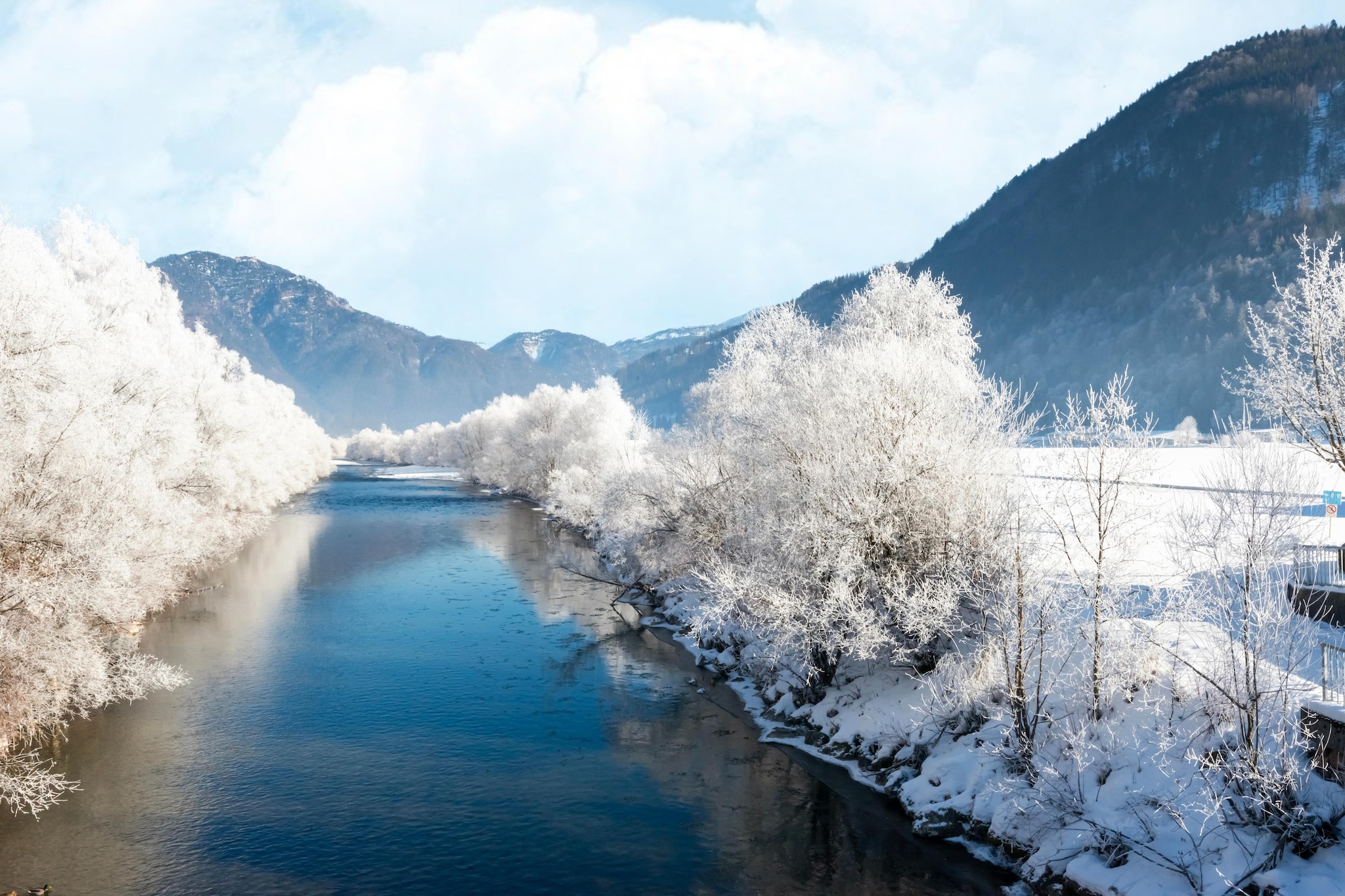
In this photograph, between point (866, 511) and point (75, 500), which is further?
point (866, 511)

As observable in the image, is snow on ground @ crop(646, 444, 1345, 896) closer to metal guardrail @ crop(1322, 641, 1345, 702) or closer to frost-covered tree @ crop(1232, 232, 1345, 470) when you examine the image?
metal guardrail @ crop(1322, 641, 1345, 702)

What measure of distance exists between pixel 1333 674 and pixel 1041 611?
4884 mm

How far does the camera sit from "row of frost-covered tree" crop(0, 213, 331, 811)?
17.2 metres

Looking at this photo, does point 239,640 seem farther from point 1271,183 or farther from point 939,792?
point 1271,183

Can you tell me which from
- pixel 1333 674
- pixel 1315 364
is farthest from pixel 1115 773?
pixel 1315 364

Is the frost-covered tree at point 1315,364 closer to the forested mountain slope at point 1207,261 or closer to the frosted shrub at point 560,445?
the frosted shrub at point 560,445

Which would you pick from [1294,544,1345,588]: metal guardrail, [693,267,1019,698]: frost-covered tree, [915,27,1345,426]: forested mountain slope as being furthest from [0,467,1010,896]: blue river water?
[915,27,1345,426]: forested mountain slope

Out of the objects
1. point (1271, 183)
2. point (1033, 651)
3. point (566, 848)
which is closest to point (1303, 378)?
point (1033, 651)

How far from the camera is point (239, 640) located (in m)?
30.3

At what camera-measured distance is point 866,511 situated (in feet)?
68.6

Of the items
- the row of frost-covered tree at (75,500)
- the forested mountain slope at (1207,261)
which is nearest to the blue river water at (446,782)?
the row of frost-covered tree at (75,500)

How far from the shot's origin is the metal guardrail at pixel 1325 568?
17281mm

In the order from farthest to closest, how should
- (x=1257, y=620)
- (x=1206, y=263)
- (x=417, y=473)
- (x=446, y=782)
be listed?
(x=1206, y=263), (x=417, y=473), (x=446, y=782), (x=1257, y=620)

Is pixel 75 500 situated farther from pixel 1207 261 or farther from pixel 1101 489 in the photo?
pixel 1207 261
